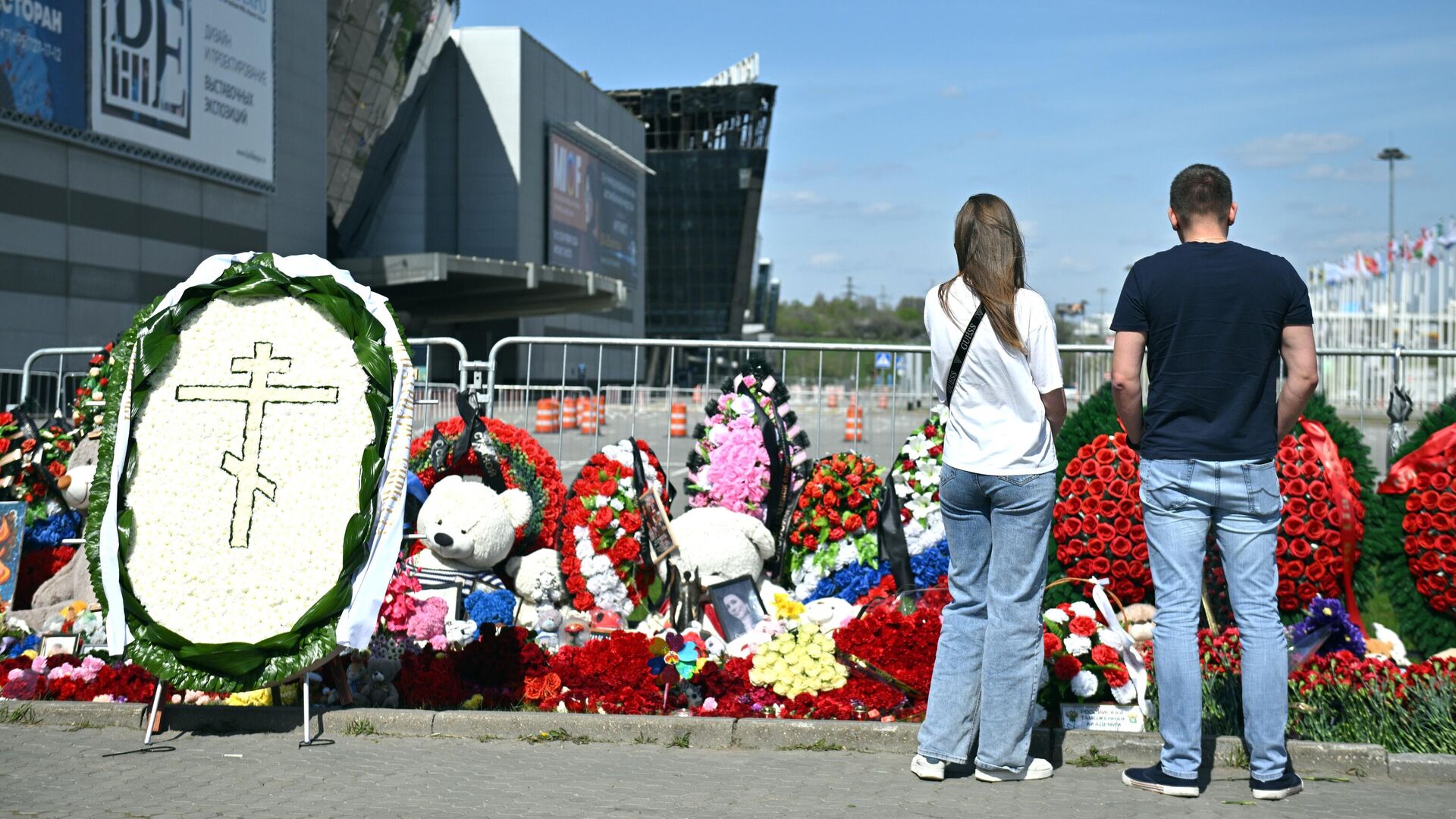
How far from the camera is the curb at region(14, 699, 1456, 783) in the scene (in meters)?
4.61

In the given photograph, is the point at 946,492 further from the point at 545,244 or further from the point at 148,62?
the point at 545,244

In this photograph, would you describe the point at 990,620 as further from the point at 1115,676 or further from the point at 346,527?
the point at 346,527

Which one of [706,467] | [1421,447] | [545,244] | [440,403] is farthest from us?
[545,244]

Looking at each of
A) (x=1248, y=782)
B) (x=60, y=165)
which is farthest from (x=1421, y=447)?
(x=60, y=165)

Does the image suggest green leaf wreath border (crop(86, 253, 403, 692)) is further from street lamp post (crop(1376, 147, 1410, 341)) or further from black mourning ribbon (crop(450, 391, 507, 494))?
street lamp post (crop(1376, 147, 1410, 341))

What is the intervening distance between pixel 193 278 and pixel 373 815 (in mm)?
2422

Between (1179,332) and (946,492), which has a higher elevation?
(1179,332)

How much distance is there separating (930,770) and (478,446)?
3733mm

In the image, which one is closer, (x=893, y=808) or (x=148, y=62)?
(x=893, y=808)

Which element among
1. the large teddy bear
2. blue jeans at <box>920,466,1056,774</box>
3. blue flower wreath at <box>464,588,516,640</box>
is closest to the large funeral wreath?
blue flower wreath at <box>464,588,516,640</box>

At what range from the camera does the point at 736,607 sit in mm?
6352

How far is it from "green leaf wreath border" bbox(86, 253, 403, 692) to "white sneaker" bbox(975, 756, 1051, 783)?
2392mm

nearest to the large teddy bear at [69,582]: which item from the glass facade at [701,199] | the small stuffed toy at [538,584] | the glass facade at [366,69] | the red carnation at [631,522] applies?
the small stuffed toy at [538,584]

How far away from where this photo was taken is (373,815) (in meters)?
3.93
